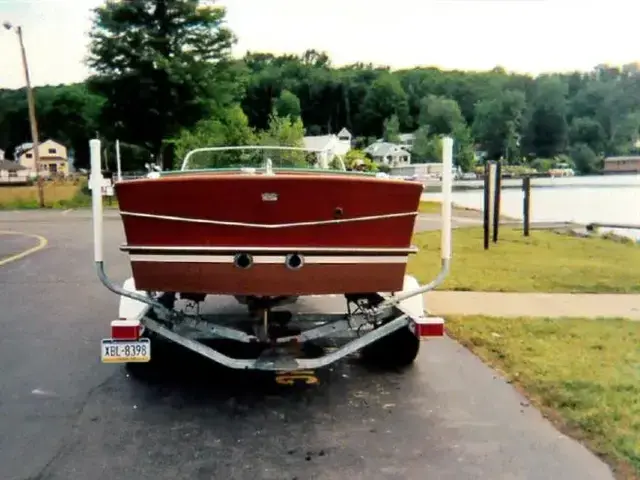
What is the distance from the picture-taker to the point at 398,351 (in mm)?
6695

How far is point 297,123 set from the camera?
34406 millimetres

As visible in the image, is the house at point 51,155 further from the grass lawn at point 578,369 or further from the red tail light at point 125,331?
the red tail light at point 125,331

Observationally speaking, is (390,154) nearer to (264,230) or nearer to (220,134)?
(220,134)

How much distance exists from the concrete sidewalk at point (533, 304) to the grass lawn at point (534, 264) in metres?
0.41

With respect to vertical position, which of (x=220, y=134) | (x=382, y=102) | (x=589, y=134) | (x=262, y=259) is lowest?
(x=262, y=259)

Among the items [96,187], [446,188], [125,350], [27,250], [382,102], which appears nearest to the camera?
[96,187]

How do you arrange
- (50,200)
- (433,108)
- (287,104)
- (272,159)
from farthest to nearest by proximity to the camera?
(433,108), (287,104), (50,200), (272,159)

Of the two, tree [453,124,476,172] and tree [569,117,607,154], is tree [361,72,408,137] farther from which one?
tree [569,117,607,154]

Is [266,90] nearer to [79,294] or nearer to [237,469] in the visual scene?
[79,294]

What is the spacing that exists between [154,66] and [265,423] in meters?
42.0

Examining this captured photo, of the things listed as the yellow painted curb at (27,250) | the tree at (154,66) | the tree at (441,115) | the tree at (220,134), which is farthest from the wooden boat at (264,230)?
the tree at (441,115)

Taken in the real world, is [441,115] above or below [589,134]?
above

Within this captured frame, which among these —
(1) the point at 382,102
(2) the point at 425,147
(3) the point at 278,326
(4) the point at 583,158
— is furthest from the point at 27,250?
(1) the point at 382,102

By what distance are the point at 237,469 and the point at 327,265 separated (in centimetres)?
163
